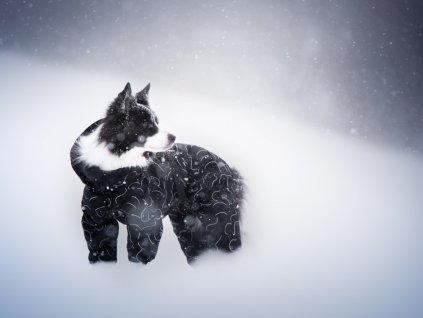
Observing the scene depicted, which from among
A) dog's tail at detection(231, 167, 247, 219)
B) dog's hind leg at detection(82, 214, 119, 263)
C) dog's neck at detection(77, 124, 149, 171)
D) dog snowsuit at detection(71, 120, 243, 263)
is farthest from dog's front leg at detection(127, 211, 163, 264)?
dog's tail at detection(231, 167, 247, 219)

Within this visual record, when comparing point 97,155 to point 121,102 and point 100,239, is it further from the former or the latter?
point 100,239

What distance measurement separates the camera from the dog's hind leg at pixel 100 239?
1542 millimetres

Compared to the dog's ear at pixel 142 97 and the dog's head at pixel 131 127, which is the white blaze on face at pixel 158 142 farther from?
the dog's ear at pixel 142 97

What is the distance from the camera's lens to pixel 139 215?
148 cm

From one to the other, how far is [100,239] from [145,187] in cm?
33

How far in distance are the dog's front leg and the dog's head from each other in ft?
1.01

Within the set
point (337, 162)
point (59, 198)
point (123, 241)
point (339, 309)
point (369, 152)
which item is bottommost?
point (339, 309)

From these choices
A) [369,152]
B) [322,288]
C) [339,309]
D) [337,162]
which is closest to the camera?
[339,309]

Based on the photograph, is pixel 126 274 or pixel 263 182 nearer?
pixel 126 274

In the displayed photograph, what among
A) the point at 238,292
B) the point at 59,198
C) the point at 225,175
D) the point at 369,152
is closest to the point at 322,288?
the point at 238,292

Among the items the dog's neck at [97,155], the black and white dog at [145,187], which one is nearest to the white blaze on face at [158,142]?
the black and white dog at [145,187]

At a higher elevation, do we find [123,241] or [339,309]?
[123,241]

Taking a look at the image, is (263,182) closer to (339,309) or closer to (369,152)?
(339,309)

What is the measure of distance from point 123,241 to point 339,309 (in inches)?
47.4
